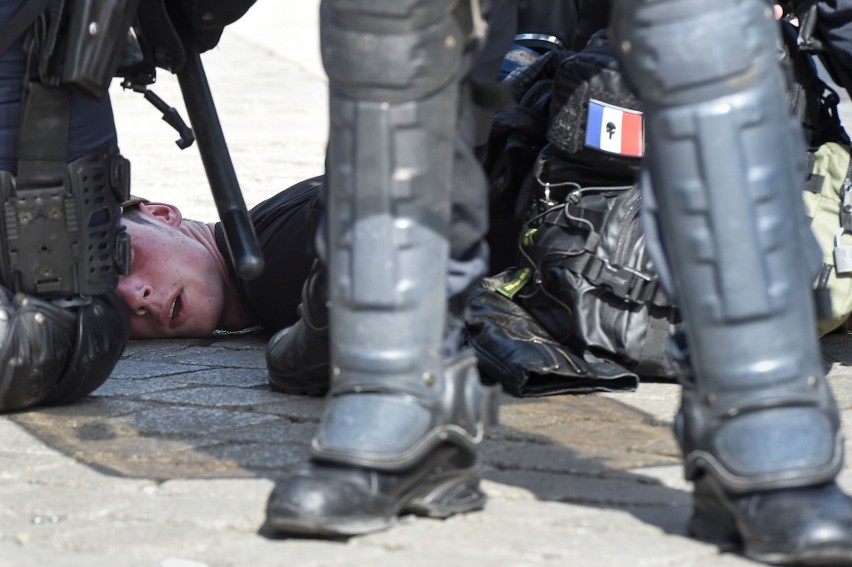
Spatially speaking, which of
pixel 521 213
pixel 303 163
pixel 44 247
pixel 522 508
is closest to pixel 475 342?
pixel 521 213

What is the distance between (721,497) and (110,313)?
1.46 metres

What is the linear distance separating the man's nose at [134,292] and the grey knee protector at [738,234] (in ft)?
6.24

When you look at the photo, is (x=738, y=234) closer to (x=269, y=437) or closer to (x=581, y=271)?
(x=269, y=437)

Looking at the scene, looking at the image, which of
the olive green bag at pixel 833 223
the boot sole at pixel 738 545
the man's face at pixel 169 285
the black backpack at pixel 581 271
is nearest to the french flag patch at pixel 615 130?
the black backpack at pixel 581 271

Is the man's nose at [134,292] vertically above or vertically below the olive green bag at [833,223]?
below

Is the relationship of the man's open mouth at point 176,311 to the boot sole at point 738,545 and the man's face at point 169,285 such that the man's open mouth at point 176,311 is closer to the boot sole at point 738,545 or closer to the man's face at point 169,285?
the man's face at point 169,285

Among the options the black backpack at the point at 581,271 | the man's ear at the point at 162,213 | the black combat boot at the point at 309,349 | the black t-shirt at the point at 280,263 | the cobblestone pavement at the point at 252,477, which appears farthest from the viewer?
the man's ear at the point at 162,213

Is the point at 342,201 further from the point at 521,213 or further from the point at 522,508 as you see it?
the point at 521,213

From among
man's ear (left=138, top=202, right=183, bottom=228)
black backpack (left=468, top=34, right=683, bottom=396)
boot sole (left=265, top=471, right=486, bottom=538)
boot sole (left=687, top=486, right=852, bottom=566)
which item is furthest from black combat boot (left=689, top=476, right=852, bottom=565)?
man's ear (left=138, top=202, right=183, bottom=228)

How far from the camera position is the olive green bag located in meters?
3.12

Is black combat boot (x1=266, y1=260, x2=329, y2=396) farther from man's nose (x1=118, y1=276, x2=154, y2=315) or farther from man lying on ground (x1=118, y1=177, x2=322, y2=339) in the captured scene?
man's nose (x1=118, y1=276, x2=154, y2=315)

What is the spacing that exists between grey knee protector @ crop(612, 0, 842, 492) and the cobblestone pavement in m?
0.15

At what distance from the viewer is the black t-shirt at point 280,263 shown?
347 cm

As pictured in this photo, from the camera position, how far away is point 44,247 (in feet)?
9.23
